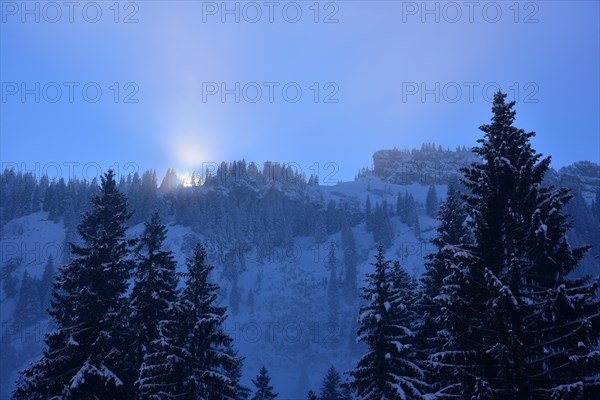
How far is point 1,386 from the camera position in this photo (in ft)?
292

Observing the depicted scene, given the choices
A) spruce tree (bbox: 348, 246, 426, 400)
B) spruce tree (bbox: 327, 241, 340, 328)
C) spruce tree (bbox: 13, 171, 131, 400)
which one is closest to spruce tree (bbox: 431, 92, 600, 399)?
spruce tree (bbox: 348, 246, 426, 400)

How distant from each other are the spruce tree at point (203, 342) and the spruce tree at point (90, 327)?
10.8ft

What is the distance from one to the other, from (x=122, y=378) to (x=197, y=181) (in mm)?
175074

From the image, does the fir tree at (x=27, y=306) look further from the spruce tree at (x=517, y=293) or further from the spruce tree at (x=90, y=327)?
the spruce tree at (x=517, y=293)

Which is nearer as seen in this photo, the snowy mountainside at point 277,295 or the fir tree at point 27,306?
the snowy mountainside at point 277,295

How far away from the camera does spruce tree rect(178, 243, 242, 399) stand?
1928 cm

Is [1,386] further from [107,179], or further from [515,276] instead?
[515,276]

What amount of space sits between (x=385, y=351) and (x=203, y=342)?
8149 mm

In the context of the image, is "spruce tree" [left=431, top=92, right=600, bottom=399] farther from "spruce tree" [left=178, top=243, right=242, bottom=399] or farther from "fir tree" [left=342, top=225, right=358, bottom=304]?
"fir tree" [left=342, top=225, right=358, bottom=304]

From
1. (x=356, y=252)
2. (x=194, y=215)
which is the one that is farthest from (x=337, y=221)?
(x=194, y=215)

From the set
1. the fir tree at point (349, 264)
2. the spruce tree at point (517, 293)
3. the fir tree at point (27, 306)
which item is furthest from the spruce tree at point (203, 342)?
the fir tree at point (349, 264)

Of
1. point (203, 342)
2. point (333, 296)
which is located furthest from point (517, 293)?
point (333, 296)

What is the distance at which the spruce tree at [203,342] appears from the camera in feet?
63.3

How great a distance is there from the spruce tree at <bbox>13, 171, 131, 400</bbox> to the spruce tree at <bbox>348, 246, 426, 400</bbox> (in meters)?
10.7
